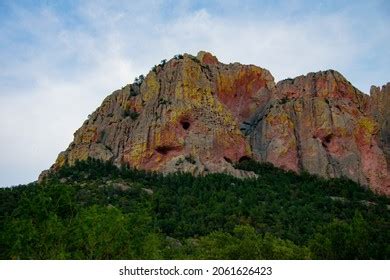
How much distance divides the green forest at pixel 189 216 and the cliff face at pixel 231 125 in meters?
3.06

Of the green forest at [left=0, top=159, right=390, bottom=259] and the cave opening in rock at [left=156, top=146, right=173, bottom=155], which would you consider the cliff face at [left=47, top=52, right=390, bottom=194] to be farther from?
the green forest at [left=0, top=159, right=390, bottom=259]

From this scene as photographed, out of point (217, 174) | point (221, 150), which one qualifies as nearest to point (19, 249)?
point (217, 174)

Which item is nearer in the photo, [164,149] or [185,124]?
[164,149]

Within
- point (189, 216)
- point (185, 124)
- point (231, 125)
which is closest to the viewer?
point (189, 216)

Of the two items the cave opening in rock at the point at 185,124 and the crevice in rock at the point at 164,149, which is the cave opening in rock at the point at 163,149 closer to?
the crevice in rock at the point at 164,149

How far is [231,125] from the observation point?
64562mm

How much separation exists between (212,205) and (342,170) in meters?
22.0

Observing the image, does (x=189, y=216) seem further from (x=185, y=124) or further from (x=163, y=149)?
(x=185, y=124)

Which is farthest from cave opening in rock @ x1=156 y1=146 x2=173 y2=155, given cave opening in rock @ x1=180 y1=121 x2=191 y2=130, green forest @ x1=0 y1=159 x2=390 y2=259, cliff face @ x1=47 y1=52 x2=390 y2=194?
green forest @ x1=0 y1=159 x2=390 y2=259

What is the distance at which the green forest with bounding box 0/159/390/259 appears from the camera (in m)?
21.2

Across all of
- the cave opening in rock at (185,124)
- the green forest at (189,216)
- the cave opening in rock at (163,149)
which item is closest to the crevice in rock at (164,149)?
the cave opening in rock at (163,149)

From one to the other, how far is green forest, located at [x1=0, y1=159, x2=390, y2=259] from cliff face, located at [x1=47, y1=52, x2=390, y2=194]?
3060 millimetres

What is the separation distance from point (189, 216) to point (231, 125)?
20.8 metres

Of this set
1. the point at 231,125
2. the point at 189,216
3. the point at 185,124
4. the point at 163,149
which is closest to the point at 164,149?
the point at 163,149
